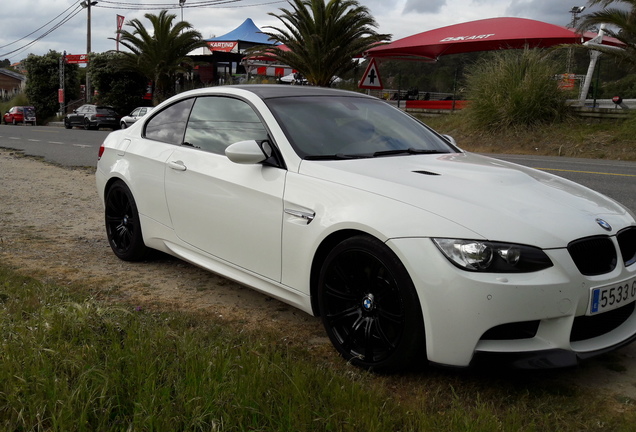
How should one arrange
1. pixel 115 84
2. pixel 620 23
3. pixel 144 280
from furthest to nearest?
pixel 115 84, pixel 620 23, pixel 144 280

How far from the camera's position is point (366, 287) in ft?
10.4

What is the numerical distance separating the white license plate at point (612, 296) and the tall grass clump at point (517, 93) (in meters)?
16.7

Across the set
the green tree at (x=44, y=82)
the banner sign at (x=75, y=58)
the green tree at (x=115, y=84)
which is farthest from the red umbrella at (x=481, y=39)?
the banner sign at (x=75, y=58)

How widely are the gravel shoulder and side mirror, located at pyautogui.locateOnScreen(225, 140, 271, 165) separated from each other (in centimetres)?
99

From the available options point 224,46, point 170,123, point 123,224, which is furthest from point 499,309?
point 224,46

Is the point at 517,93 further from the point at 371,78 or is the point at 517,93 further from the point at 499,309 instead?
the point at 499,309

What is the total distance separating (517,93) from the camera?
1908 centimetres

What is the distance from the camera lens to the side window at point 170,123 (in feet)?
16.0

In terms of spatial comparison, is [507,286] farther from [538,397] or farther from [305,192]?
[305,192]

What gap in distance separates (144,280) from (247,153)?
1.66 meters

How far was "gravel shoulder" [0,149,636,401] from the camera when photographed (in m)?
3.40

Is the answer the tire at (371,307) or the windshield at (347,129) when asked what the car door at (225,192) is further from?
the tire at (371,307)

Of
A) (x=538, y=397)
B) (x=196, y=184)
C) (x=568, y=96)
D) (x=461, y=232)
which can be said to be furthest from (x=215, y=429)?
(x=568, y=96)

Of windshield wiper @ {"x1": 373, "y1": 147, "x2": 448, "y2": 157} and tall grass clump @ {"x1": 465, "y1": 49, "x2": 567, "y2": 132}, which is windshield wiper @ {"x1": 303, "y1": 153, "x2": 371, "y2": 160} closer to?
windshield wiper @ {"x1": 373, "y1": 147, "x2": 448, "y2": 157}
